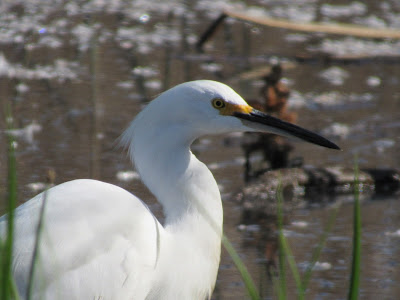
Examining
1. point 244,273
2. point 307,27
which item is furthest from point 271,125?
point 307,27

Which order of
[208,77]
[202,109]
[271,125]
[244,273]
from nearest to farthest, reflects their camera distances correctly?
[244,273] → [202,109] → [271,125] → [208,77]

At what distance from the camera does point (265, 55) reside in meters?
8.08

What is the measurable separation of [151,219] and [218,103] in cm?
48

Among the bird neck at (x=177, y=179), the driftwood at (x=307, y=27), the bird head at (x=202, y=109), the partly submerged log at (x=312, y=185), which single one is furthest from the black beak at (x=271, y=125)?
the driftwood at (x=307, y=27)

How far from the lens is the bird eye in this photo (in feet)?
9.30

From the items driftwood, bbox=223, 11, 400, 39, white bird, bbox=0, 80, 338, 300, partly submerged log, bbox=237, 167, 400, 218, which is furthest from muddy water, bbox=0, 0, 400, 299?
white bird, bbox=0, 80, 338, 300

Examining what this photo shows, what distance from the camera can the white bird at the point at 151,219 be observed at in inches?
104

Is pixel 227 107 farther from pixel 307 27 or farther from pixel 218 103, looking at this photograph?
pixel 307 27

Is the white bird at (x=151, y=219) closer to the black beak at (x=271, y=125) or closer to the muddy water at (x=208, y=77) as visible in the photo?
the black beak at (x=271, y=125)

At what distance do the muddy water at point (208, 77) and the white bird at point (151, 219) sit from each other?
58cm

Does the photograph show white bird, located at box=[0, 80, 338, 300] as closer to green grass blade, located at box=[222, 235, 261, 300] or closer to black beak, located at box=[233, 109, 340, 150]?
black beak, located at box=[233, 109, 340, 150]

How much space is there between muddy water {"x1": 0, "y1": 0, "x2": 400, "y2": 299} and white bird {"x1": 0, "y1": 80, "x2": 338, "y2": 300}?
576 mm

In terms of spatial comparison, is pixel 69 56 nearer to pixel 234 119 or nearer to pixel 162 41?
pixel 162 41

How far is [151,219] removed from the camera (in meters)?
2.84
